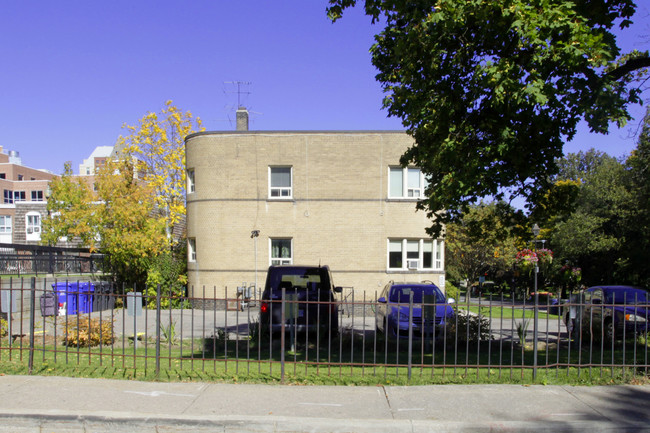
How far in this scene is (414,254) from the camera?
23.1 m

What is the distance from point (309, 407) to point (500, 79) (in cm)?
523

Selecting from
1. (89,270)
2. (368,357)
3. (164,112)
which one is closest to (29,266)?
(89,270)

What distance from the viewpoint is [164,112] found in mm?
32281

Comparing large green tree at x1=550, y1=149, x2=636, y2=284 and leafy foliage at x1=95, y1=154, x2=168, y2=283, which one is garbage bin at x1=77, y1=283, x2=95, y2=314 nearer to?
leafy foliage at x1=95, y1=154, x2=168, y2=283

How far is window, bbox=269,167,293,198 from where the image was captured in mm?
23281

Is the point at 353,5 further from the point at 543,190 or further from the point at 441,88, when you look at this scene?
the point at 543,190

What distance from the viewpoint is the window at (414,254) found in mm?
22984

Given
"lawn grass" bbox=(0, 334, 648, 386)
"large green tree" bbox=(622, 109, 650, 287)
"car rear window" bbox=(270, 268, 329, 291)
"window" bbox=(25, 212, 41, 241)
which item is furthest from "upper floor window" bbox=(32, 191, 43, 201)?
"lawn grass" bbox=(0, 334, 648, 386)

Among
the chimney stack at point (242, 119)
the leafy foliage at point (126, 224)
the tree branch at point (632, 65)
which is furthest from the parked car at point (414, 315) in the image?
the chimney stack at point (242, 119)

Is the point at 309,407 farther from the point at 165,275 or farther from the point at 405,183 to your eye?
the point at 165,275

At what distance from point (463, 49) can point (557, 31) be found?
1.65 m

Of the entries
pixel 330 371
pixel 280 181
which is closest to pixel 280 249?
pixel 280 181

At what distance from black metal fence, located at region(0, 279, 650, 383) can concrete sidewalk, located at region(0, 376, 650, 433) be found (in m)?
0.58

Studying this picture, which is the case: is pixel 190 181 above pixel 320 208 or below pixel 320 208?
above
